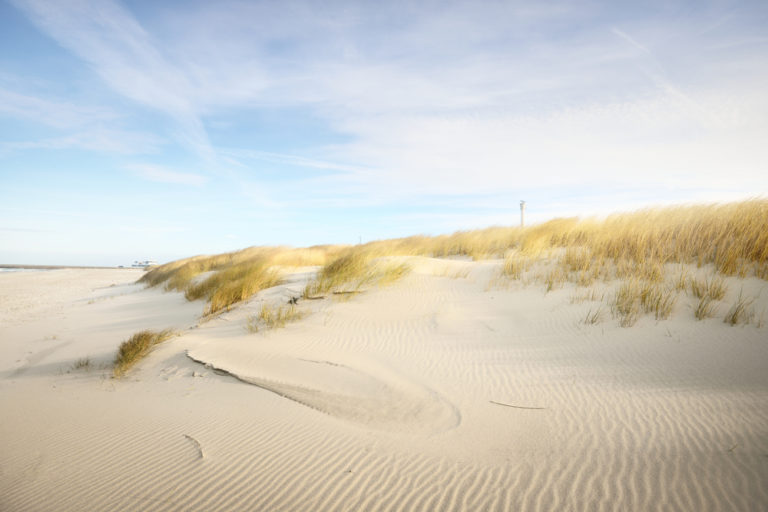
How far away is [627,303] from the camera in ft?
16.0

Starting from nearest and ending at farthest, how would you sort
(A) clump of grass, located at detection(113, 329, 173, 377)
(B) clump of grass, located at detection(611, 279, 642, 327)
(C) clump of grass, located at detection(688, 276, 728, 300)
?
1. (A) clump of grass, located at detection(113, 329, 173, 377)
2. (B) clump of grass, located at detection(611, 279, 642, 327)
3. (C) clump of grass, located at detection(688, 276, 728, 300)

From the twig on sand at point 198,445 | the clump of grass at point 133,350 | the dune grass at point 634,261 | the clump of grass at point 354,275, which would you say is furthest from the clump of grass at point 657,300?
the clump of grass at point 133,350

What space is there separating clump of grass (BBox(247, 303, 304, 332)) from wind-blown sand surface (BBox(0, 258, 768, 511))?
216mm

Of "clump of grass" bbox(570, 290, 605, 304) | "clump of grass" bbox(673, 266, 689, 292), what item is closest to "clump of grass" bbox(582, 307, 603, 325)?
"clump of grass" bbox(570, 290, 605, 304)

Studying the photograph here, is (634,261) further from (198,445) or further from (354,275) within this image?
(198,445)

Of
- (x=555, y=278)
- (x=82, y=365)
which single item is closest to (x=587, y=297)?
(x=555, y=278)

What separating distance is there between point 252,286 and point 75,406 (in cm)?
446

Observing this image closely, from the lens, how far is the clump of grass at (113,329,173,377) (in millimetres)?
4406

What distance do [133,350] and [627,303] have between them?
21.9ft

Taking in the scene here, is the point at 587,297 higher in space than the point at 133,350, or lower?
higher

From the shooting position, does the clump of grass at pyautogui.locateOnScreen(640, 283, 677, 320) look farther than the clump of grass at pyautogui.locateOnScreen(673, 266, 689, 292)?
No

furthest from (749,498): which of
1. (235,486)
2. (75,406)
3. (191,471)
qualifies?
(75,406)

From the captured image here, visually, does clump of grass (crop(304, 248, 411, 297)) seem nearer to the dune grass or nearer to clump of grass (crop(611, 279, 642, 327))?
the dune grass

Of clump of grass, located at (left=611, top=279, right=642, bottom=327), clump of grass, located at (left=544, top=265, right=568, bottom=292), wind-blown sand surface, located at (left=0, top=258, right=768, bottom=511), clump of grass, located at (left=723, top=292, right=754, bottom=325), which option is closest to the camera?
wind-blown sand surface, located at (left=0, top=258, right=768, bottom=511)
